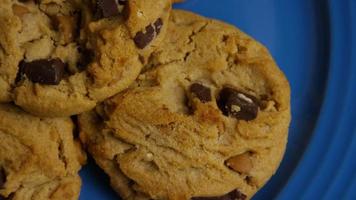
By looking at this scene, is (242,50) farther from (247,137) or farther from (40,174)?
(40,174)

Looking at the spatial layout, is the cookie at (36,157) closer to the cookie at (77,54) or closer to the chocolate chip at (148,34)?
the cookie at (77,54)

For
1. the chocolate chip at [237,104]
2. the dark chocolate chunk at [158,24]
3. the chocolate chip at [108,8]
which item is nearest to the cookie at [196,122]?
the chocolate chip at [237,104]

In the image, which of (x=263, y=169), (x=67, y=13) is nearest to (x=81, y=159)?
(x=67, y=13)

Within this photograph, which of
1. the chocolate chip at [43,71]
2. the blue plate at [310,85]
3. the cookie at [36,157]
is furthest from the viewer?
the blue plate at [310,85]

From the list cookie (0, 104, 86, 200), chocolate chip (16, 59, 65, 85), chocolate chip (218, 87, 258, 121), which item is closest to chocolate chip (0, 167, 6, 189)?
cookie (0, 104, 86, 200)

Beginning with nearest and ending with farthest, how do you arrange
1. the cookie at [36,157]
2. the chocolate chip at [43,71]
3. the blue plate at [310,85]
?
the chocolate chip at [43,71]
the cookie at [36,157]
the blue plate at [310,85]

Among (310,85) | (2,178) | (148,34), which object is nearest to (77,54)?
(148,34)
